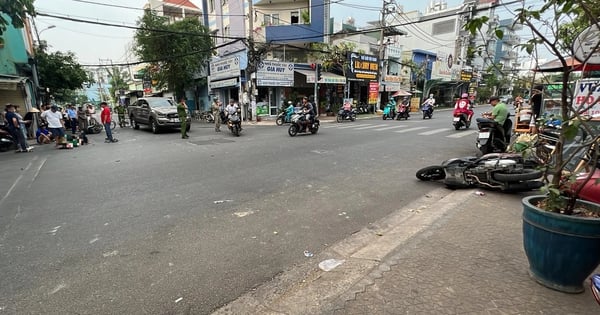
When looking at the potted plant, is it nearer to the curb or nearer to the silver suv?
the curb

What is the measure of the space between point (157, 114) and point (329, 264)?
45.8 feet

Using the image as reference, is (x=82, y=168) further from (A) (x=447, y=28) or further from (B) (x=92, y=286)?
(A) (x=447, y=28)

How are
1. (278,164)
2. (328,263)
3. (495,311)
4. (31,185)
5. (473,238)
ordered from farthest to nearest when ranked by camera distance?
(278,164) → (31,185) → (473,238) → (328,263) → (495,311)

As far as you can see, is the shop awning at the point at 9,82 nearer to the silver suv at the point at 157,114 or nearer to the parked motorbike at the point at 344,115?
the silver suv at the point at 157,114

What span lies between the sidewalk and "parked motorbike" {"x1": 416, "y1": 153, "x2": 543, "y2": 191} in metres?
1.17

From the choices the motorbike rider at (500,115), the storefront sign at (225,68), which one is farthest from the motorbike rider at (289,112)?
the motorbike rider at (500,115)

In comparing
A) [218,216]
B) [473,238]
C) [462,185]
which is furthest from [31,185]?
[462,185]

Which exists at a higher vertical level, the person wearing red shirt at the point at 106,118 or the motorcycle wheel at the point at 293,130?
the person wearing red shirt at the point at 106,118

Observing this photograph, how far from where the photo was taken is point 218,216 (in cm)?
415

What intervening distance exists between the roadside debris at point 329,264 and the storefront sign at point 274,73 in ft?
59.8

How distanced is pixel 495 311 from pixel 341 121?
18.5 m

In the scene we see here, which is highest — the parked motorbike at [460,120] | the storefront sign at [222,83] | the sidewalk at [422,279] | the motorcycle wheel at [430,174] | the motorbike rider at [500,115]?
the storefront sign at [222,83]

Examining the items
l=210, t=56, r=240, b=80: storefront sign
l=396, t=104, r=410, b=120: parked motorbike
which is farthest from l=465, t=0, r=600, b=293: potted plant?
l=210, t=56, r=240, b=80: storefront sign

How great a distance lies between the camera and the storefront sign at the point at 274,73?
19938mm
